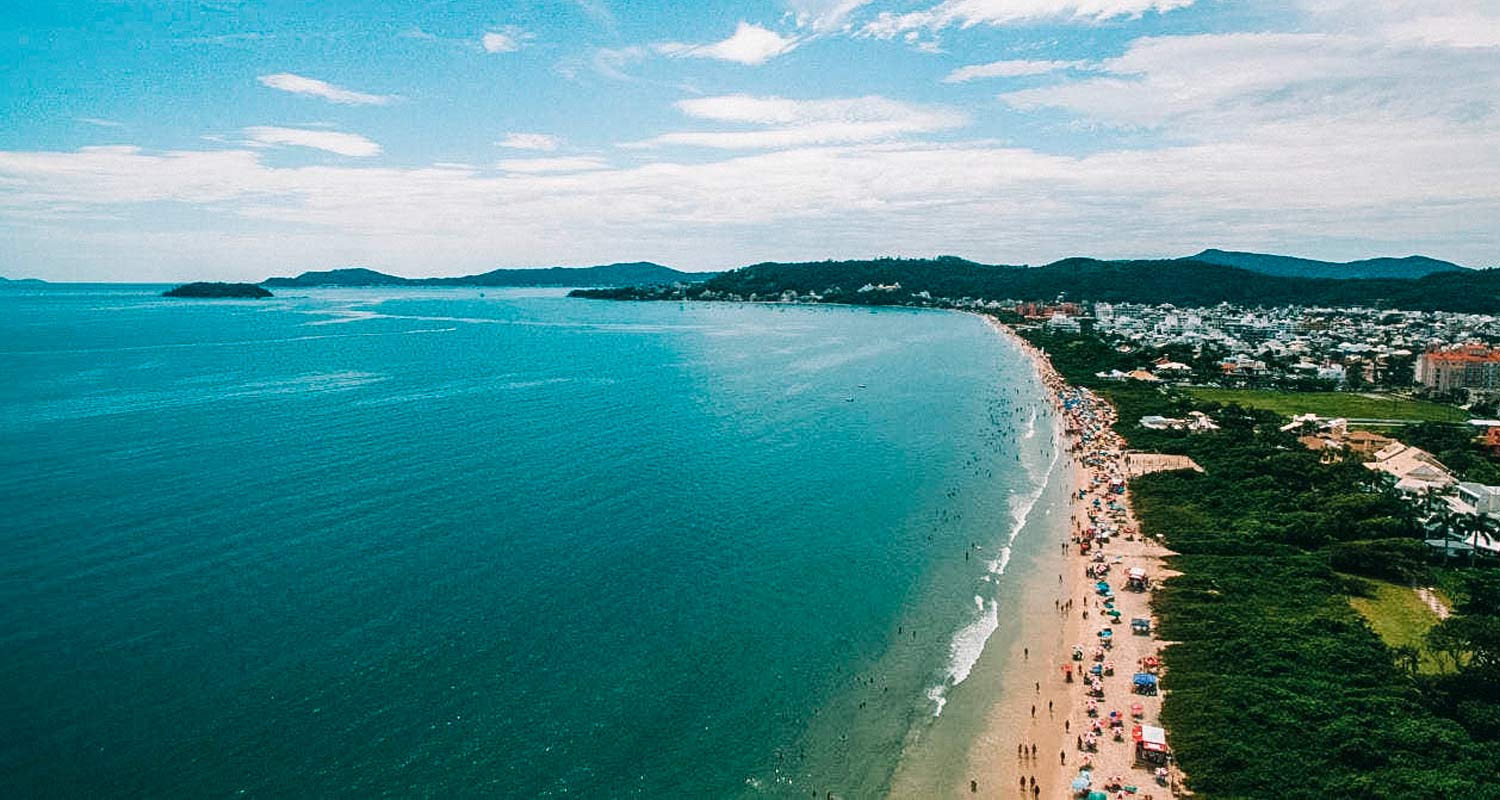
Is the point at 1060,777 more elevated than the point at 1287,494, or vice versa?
the point at 1287,494

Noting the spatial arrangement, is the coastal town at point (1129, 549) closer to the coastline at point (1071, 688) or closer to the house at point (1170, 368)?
the coastline at point (1071, 688)

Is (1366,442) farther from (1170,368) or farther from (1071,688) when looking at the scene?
(1071,688)

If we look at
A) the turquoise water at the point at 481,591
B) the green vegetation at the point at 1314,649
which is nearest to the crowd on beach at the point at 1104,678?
the green vegetation at the point at 1314,649

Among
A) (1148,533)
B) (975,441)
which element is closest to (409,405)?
(975,441)

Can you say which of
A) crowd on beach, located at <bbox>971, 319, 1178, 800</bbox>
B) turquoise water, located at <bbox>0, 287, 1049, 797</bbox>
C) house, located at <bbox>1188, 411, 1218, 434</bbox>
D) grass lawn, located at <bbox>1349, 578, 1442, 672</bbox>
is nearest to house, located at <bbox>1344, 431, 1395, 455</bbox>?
house, located at <bbox>1188, 411, 1218, 434</bbox>

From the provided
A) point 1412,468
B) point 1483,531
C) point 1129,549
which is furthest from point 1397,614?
point 1412,468

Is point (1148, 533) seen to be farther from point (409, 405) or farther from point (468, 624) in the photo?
point (409, 405)
